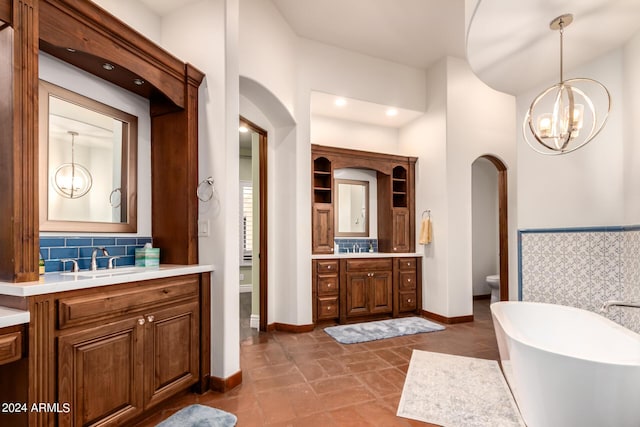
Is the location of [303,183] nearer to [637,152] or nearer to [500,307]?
[500,307]

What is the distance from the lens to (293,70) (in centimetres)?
393

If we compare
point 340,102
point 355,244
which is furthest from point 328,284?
point 340,102

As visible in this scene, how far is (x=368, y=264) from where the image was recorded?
4418mm

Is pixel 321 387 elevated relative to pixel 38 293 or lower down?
lower down

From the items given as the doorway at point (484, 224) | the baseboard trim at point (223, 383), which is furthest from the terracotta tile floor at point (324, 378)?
the doorway at point (484, 224)

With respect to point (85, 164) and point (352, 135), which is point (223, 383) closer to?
point (85, 164)

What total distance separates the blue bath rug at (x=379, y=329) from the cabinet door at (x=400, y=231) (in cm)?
101

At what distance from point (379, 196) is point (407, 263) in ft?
3.62

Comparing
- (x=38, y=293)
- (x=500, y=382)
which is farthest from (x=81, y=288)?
(x=500, y=382)

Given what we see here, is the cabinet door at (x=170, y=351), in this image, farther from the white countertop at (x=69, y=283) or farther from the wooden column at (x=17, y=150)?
the wooden column at (x=17, y=150)

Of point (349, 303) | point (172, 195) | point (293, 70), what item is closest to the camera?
point (172, 195)

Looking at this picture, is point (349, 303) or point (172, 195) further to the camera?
point (349, 303)

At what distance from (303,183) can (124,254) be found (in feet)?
6.82

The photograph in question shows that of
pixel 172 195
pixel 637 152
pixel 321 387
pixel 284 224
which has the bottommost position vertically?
pixel 321 387
